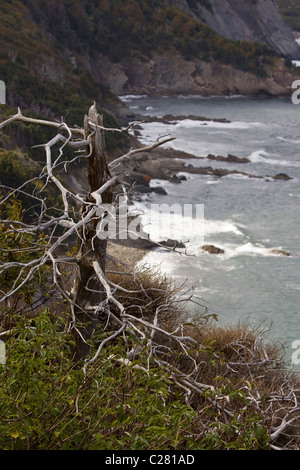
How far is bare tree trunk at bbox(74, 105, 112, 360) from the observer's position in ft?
17.4

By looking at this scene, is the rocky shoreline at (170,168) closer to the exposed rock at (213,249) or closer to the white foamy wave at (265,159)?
the white foamy wave at (265,159)

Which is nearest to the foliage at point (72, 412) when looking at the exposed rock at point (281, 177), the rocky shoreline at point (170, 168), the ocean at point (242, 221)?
the ocean at point (242, 221)

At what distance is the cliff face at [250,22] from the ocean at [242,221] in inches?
1441

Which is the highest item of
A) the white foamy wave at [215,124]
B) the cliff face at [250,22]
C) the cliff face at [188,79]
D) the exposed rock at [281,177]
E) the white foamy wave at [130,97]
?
the cliff face at [250,22]

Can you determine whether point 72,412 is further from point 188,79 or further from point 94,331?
point 188,79

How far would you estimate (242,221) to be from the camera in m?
25.1

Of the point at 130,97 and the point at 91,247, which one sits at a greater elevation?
the point at 91,247

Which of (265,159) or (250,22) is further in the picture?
(250,22)

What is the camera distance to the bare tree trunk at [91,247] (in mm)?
5301

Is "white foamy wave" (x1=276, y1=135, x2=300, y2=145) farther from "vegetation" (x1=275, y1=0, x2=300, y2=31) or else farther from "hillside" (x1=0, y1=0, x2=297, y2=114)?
"vegetation" (x1=275, y1=0, x2=300, y2=31)

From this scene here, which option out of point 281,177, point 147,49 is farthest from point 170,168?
point 147,49

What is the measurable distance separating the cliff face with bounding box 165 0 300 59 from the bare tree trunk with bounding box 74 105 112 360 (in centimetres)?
8118

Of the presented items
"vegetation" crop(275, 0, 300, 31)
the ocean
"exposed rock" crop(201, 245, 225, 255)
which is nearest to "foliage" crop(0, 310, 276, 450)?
the ocean

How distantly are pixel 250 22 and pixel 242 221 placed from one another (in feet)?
239
